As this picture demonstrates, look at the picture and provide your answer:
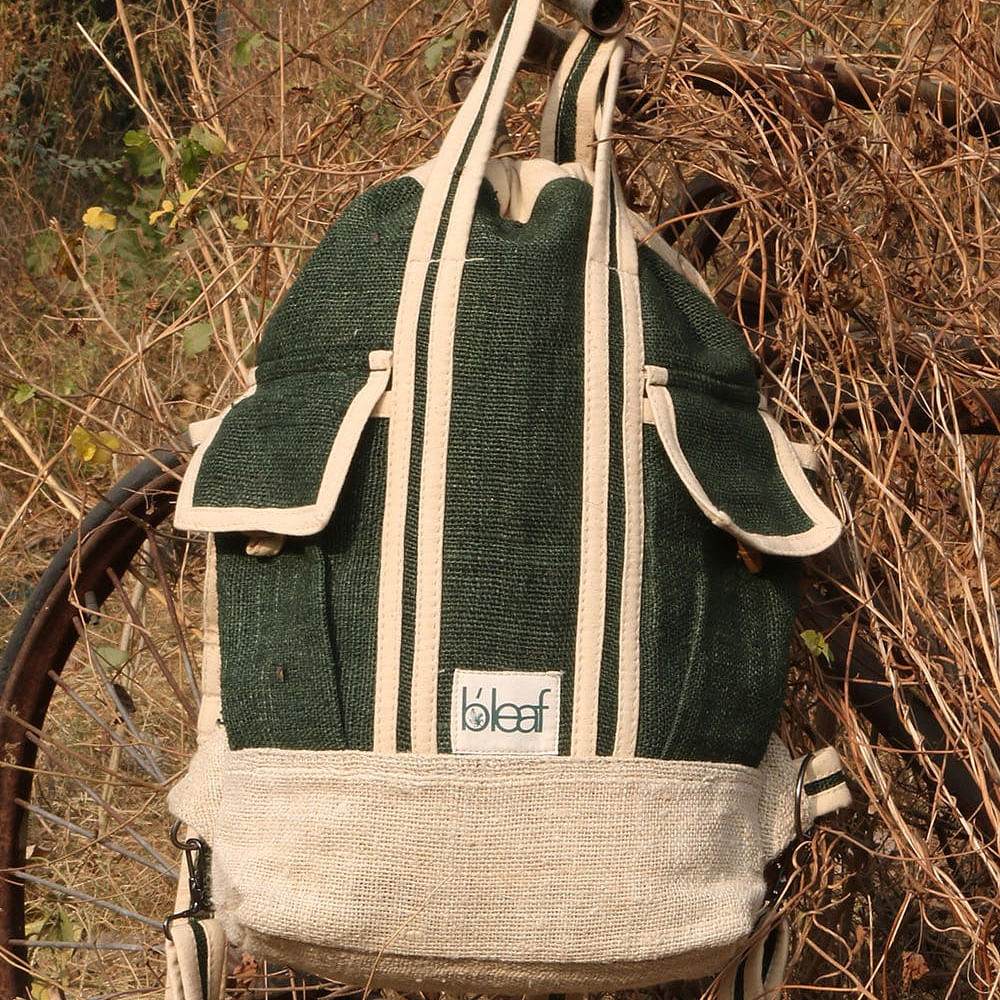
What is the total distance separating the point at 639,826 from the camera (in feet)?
3.62

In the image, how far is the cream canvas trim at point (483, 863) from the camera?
3.54 feet

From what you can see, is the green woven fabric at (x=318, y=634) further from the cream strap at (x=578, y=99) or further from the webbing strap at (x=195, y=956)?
the cream strap at (x=578, y=99)

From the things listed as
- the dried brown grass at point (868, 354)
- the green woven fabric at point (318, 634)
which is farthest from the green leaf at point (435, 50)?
the green woven fabric at point (318, 634)

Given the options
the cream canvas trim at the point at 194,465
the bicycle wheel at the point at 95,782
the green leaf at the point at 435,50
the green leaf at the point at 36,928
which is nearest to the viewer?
the cream canvas trim at the point at 194,465

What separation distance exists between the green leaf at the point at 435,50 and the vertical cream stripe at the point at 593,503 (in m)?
0.65

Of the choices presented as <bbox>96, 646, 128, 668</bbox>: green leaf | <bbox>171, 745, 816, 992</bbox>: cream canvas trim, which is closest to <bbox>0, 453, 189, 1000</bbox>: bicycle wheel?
<bbox>96, 646, 128, 668</bbox>: green leaf

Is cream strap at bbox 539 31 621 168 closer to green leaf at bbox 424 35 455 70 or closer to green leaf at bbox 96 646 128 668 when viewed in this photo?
green leaf at bbox 424 35 455 70

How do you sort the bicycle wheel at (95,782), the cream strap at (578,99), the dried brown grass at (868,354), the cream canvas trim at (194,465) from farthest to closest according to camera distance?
the bicycle wheel at (95,782) < the dried brown grass at (868,354) < the cream strap at (578,99) < the cream canvas trim at (194,465)

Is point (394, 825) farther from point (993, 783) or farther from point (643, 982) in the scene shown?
point (993, 783)

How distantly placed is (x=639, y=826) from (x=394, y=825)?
192 mm

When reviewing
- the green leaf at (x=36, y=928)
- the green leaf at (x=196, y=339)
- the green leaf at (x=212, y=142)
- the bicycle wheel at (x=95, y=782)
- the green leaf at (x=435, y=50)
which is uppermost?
the green leaf at (x=435, y=50)

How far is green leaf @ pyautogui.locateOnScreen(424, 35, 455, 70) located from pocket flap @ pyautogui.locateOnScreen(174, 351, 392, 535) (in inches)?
26.9

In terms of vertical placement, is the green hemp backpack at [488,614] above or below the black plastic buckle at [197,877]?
above

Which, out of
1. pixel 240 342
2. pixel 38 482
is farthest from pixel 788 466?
pixel 240 342
